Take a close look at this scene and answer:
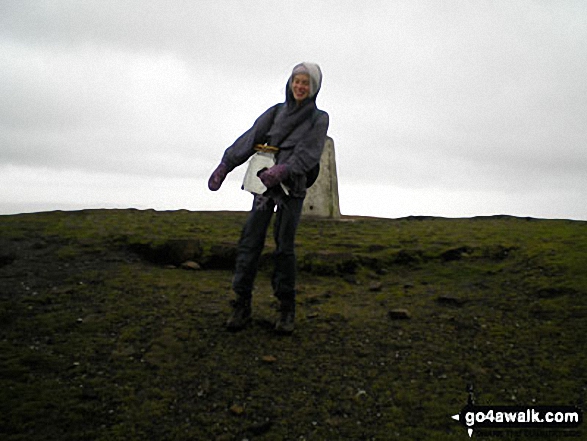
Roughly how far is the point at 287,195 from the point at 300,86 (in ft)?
2.67

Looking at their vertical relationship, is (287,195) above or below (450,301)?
above

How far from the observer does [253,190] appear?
142 inches

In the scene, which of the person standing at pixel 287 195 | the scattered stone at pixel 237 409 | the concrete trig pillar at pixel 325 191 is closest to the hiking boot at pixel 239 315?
the person standing at pixel 287 195

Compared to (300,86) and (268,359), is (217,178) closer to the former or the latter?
(300,86)

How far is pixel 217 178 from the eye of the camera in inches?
155

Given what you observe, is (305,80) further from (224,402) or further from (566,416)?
(566,416)

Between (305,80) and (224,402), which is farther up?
(305,80)

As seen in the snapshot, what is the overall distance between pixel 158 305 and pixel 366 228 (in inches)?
163

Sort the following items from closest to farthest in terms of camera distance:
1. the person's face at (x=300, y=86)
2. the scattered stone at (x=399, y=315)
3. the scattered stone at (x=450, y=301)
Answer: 1. the person's face at (x=300, y=86)
2. the scattered stone at (x=399, y=315)
3. the scattered stone at (x=450, y=301)

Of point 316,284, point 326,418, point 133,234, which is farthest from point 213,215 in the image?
point 326,418

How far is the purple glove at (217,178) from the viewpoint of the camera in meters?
3.93

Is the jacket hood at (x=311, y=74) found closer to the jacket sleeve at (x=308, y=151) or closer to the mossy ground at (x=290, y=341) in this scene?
the jacket sleeve at (x=308, y=151)

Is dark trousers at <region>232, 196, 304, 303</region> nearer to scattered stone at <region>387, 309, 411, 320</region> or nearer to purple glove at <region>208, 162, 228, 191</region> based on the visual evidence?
purple glove at <region>208, 162, 228, 191</region>

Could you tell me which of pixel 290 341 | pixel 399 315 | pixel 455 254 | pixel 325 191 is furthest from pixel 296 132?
pixel 325 191
